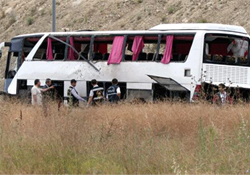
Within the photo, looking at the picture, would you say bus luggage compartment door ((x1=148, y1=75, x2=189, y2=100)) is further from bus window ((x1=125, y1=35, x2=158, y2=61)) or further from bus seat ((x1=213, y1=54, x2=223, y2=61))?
bus seat ((x1=213, y1=54, x2=223, y2=61))

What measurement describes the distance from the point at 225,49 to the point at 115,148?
12304 mm

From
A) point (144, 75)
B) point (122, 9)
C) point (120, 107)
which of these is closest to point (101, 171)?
point (120, 107)

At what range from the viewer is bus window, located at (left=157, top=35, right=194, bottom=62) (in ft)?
76.8

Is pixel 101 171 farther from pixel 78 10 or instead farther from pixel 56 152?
pixel 78 10

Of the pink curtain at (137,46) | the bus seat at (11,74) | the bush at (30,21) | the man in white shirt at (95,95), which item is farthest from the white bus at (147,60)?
the bush at (30,21)

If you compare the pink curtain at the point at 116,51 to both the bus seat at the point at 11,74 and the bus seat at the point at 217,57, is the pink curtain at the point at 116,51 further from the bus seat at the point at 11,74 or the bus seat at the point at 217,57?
the bus seat at the point at 11,74

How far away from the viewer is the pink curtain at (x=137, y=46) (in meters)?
24.4

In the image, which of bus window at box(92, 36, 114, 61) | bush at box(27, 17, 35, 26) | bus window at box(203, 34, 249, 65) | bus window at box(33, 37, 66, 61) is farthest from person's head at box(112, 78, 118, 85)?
bush at box(27, 17, 35, 26)

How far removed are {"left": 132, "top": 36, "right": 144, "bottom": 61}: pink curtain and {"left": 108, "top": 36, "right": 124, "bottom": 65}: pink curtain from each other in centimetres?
59

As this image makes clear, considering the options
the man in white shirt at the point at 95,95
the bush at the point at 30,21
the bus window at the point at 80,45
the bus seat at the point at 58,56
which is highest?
the bush at the point at 30,21

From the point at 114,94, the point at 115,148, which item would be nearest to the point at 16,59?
the point at 114,94

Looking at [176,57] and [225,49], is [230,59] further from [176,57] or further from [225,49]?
[176,57]

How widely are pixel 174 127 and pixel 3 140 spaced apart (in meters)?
4.28

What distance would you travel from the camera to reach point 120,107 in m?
20.2
